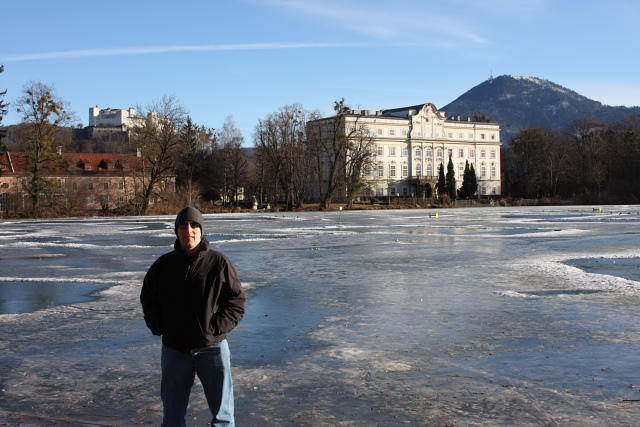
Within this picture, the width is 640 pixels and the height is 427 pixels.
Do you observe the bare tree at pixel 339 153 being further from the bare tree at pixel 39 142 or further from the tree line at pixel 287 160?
the bare tree at pixel 39 142

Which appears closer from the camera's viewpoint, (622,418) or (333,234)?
(622,418)

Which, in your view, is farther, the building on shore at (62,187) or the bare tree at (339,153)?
the bare tree at (339,153)

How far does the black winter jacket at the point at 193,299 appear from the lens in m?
4.52

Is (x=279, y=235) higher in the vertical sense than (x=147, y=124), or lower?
lower

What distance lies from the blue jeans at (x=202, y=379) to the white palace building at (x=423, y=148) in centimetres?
10436

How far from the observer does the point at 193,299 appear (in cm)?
454

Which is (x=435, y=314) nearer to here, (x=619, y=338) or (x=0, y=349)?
(x=619, y=338)

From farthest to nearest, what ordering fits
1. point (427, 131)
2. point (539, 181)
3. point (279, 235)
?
point (427, 131) < point (539, 181) < point (279, 235)

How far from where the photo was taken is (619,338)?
8508 mm

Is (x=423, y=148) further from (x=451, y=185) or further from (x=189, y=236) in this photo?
(x=189, y=236)

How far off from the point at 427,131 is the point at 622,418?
385ft

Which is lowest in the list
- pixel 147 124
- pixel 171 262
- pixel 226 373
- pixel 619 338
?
pixel 619 338

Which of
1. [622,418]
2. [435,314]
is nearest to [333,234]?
[435,314]

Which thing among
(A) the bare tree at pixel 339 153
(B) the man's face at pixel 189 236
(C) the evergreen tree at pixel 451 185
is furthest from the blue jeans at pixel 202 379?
(C) the evergreen tree at pixel 451 185
